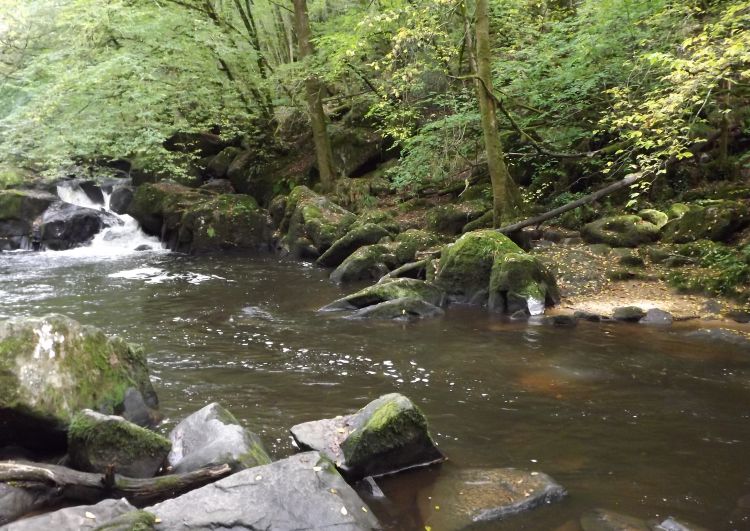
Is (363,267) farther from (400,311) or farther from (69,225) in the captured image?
(69,225)

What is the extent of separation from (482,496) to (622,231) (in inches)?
367

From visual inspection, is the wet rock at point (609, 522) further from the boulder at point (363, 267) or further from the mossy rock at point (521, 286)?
the boulder at point (363, 267)

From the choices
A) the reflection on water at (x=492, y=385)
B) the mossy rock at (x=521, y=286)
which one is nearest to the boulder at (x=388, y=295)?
the reflection on water at (x=492, y=385)

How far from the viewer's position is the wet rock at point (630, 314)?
9422 mm

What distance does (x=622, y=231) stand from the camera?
40.8 feet

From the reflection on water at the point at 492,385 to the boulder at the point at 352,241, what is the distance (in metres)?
3.03

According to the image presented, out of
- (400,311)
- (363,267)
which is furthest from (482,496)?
(363,267)

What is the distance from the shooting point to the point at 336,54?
1619 centimetres

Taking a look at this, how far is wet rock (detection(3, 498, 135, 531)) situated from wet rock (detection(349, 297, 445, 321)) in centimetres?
642

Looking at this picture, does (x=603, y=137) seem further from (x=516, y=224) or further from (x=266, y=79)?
(x=266, y=79)

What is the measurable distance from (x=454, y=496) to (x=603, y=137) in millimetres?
13338

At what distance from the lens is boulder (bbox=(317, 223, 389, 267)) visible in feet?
48.3

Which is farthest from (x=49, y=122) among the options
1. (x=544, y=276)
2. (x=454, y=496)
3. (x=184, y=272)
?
(x=454, y=496)

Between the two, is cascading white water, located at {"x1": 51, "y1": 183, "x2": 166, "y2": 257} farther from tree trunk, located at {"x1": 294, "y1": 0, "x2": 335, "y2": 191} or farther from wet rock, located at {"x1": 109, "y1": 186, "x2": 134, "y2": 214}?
tree trunk, located at {"x1": 294, "y1": 0, "x2": 335, "y2": 191}
